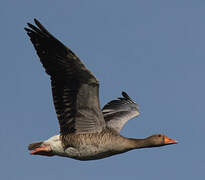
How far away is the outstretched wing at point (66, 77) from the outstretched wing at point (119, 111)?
2783 millimetres

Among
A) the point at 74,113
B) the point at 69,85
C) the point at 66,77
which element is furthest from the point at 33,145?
the point at 66,77

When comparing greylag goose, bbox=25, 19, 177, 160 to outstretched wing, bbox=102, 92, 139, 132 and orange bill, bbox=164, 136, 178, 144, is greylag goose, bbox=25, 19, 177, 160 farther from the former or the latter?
outstretched wing, bbox=102, 92, 139, 132

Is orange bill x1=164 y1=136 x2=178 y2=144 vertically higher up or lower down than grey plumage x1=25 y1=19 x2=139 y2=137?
lower down

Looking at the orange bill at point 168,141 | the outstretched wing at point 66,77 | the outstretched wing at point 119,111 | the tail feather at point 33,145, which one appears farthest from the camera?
the outstretched wing at point 119,111

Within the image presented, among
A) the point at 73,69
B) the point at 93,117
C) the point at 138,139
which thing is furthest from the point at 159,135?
the point at 73,69

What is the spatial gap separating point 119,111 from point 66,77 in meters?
5.31

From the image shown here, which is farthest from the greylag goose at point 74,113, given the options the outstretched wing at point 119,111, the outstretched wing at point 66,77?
the outstretched wing at point 119,111

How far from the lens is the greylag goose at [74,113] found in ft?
49.9

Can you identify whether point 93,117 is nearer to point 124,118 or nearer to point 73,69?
point 73,69

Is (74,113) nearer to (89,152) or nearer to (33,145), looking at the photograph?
(89,152)

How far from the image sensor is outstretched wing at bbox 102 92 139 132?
18.8m

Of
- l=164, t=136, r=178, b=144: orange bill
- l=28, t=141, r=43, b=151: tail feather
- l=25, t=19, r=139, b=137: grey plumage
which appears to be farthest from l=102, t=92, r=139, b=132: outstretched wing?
l=28, t=141, r=43, b=151: tail feather

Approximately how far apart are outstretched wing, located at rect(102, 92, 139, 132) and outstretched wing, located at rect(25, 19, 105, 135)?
278 cm

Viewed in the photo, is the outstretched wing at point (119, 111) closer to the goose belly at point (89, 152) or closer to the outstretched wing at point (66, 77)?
the goose belly at point (89, 152)
